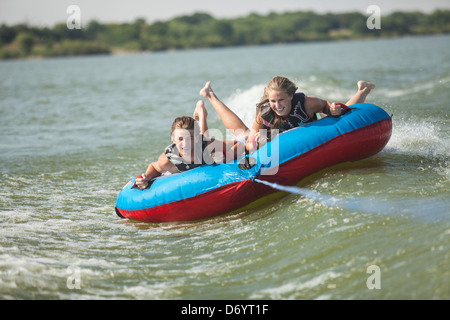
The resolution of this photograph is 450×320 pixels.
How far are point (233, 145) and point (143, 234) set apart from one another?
1.24m

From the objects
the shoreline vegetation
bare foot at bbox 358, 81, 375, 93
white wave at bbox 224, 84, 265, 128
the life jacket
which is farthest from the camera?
the shoreline vegetation

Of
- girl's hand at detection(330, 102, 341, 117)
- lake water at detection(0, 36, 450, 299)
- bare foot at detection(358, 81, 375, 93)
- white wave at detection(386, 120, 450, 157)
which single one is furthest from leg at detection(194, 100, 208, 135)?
white wave at detection(386, 120, 450, 157)

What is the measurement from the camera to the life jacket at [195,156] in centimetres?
454

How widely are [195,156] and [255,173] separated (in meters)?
0.61

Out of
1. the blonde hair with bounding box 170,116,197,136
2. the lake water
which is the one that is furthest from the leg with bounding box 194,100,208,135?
the lake water

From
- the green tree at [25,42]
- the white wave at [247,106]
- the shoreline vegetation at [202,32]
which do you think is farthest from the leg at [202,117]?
the green tree at [25,42]

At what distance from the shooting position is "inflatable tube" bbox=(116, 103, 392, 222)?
4.41 metres

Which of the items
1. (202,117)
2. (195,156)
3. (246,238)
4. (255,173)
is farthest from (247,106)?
(246,238)

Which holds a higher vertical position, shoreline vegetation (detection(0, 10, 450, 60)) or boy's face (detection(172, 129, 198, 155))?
shoreline vegetation (detection(0, 10, 450, 60))

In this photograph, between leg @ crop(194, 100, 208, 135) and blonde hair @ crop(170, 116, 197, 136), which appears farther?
Result: leg @ crop(194, 100, 208, 135)

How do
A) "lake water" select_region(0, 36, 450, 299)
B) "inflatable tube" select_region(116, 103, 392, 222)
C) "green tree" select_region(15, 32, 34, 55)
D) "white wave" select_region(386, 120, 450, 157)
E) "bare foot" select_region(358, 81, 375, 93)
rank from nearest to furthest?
"lake water" select_region(0, 36, 450, 299) < "inflatable tube" select_region(116, 103, 392, 222) < "bare foot" select_region(358, 81, 375, 93) < "white wave" select_region(386, 120, 450, 157) < "green tree" select_region(15, 32, 34, 55)

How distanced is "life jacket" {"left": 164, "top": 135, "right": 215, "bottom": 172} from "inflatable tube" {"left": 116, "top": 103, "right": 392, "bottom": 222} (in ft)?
0.27

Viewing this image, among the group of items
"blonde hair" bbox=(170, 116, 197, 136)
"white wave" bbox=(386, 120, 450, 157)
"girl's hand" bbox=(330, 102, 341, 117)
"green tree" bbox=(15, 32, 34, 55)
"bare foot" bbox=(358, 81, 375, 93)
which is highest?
"green tree" bbox=(15, 32, 34, 55)

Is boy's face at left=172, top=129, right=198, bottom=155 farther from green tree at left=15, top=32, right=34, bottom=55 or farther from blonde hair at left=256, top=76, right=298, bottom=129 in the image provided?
green tree at left=15, top=32, right=34, bottom=55
